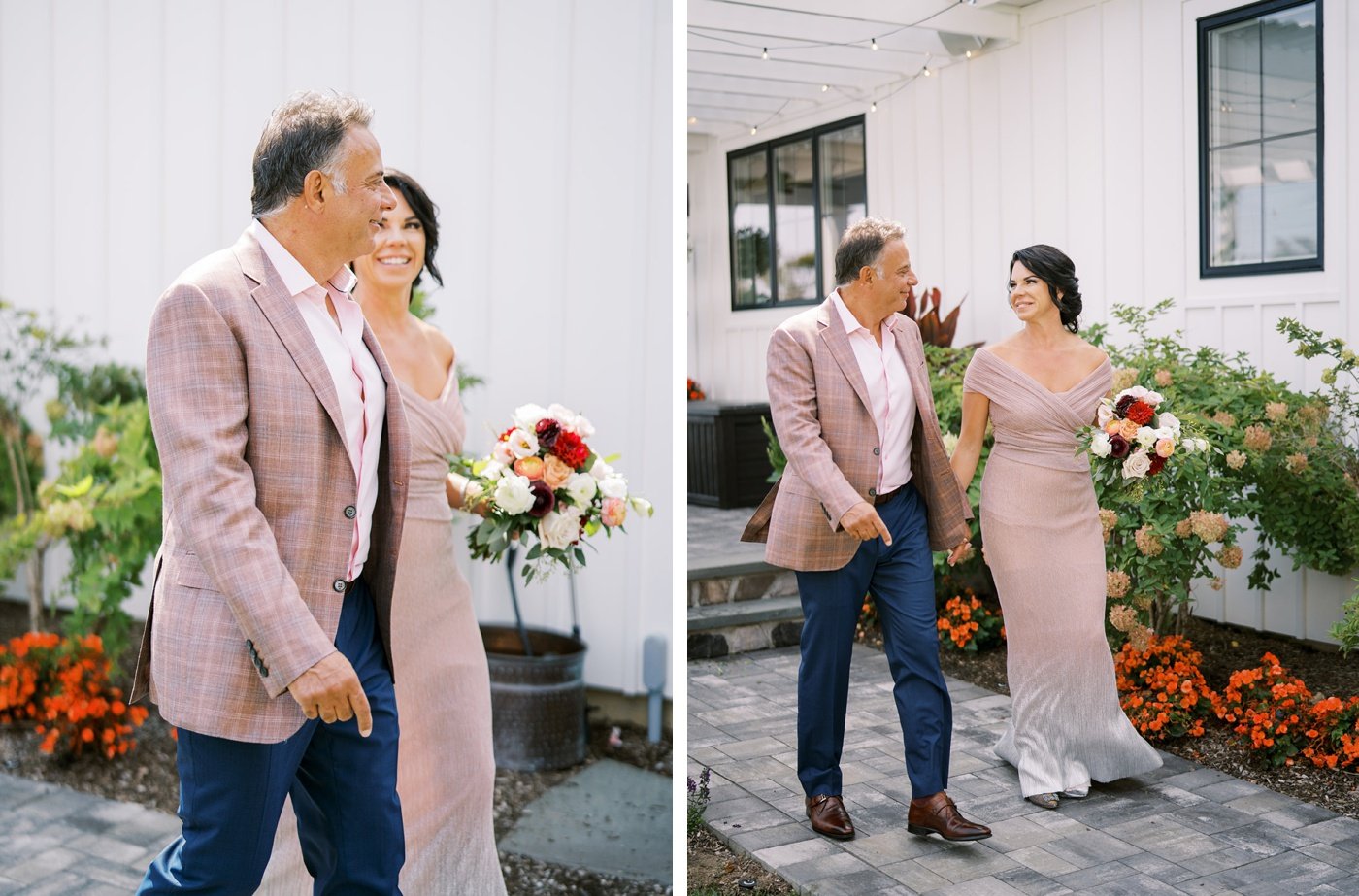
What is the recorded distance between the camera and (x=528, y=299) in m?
5.22

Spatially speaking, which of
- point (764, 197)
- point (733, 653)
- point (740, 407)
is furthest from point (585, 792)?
point (764, 197)

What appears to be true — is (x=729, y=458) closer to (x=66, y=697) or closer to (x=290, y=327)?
(x=66, y=697)

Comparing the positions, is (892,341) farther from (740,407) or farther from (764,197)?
(740,407)

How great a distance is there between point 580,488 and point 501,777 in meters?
1.98

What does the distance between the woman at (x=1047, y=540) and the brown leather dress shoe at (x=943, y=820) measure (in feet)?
1.17

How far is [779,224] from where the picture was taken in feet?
12.4

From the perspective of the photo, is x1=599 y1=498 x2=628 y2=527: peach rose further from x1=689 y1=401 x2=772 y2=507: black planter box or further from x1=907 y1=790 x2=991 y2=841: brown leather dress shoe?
x1=689 y1=401 x2=772 y2=507: black planter box

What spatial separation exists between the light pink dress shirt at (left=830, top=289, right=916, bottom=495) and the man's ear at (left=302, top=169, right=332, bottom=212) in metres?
1.51

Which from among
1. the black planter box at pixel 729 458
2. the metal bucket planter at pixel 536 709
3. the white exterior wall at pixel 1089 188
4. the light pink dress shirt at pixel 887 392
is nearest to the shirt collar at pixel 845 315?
the light pink dress shirt at pixel 887 392

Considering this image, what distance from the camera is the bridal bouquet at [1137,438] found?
3320mm

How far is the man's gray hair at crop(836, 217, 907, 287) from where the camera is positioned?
127 inches

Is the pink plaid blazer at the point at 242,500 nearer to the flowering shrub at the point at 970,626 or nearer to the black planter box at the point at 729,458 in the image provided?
the flowering shrub at the point at 970,626

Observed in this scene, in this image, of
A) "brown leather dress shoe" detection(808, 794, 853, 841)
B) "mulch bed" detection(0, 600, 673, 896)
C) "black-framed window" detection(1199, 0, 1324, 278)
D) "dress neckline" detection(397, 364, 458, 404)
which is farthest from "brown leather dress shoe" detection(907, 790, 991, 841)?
"black-framed window" detection(1199, 0, 1324, 278)

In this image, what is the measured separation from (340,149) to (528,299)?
3.05 metres
